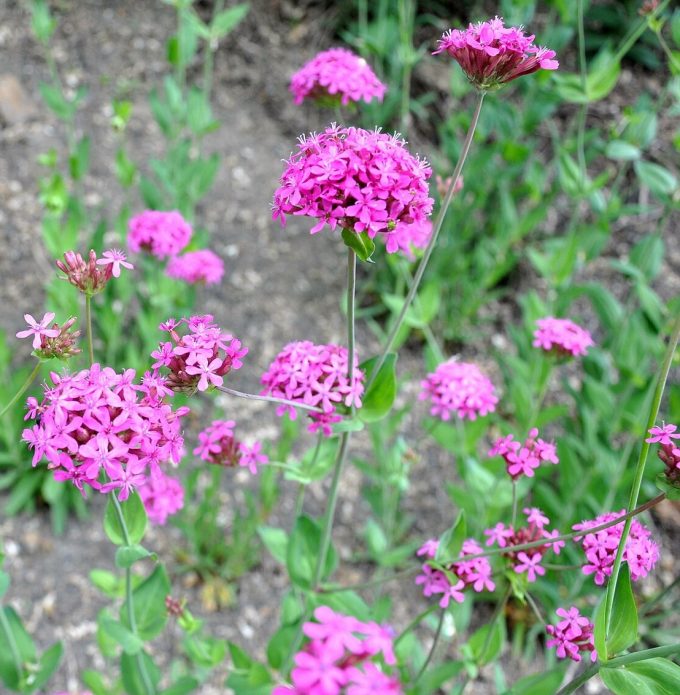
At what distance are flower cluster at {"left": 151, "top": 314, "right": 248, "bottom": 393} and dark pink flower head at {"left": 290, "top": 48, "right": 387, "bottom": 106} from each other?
95 centimetres

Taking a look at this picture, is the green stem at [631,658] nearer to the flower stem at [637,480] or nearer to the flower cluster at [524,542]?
the flower stem at [637,480]

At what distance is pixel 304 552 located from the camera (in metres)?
1.80

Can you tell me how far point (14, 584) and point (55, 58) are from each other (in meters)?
3.05

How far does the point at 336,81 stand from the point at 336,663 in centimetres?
155

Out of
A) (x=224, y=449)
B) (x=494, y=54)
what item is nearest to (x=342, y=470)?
(x=224, y=449)

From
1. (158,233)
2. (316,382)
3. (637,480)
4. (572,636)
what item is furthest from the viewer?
(158,233)

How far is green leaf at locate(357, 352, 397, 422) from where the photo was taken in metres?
1.54

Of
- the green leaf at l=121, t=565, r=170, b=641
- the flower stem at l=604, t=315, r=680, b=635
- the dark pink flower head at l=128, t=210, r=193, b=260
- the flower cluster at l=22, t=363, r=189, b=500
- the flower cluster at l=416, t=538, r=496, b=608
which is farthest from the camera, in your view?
the dark pink flower head at l=128, t=210, r=193, b=260

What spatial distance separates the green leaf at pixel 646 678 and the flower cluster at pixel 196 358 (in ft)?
2.79

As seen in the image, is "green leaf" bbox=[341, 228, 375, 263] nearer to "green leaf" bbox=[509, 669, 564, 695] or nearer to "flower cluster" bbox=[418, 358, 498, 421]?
"flower cluster" bbox=[418, 358, 498, 421]

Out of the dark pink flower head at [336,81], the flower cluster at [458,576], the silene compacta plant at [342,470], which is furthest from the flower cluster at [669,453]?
the dark pink flower head at [336,81]

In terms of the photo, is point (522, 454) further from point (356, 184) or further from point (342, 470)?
point (356, 184)

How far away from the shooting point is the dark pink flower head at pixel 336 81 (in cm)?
197

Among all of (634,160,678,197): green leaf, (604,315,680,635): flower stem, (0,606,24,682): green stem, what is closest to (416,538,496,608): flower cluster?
(604,315,680,635): flower stem
